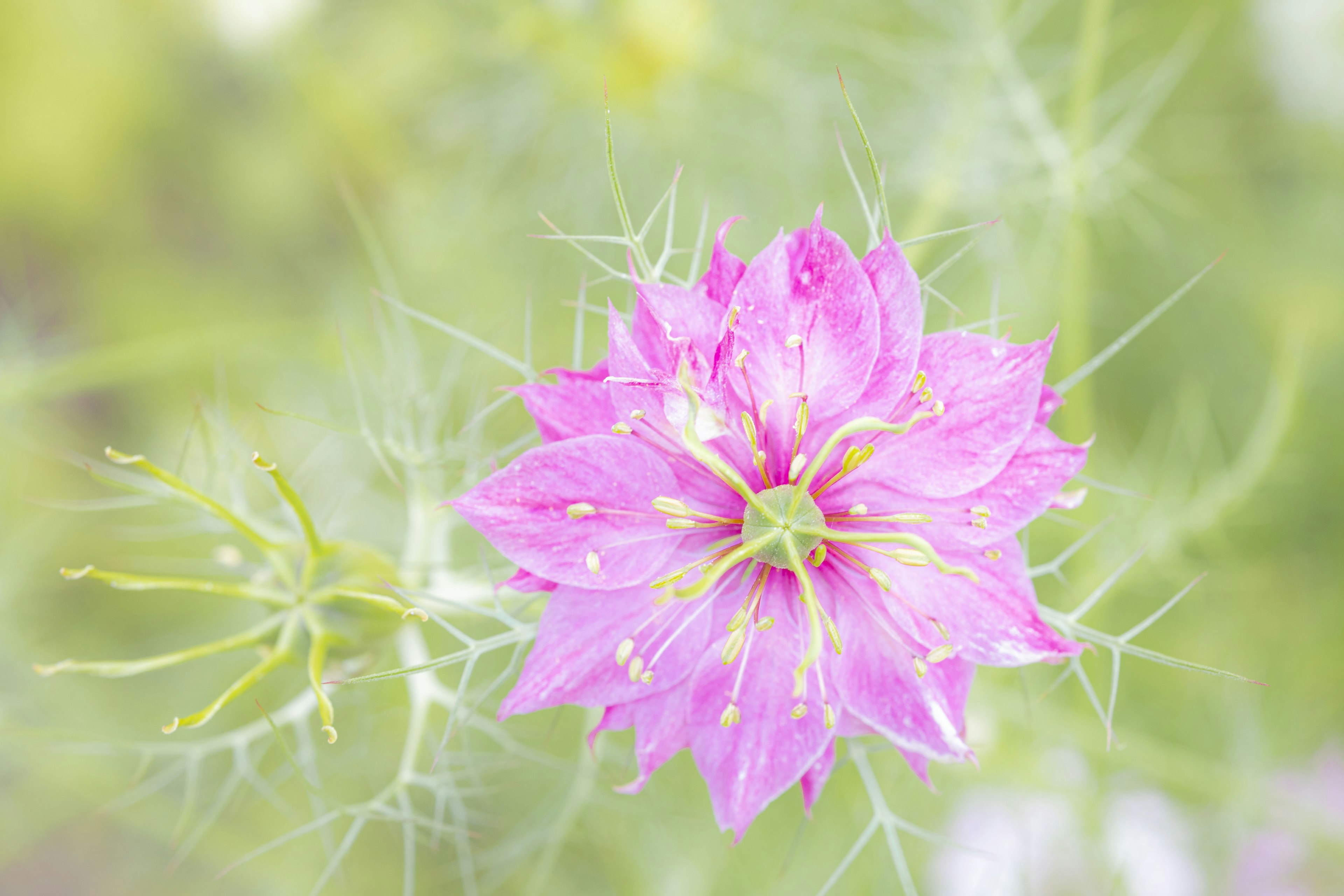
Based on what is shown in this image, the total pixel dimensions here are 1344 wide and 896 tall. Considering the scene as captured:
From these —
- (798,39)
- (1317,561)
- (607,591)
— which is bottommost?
(1317,561)

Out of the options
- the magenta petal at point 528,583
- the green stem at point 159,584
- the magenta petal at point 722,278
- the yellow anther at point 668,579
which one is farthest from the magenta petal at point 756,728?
the green stem at point 159,584

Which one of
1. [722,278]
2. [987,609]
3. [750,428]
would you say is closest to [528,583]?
[750,428]

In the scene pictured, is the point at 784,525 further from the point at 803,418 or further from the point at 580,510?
the point at 580,510

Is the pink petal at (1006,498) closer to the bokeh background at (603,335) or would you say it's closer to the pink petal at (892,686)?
the pink petal at (892,686)

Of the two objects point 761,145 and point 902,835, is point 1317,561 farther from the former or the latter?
point 761,145

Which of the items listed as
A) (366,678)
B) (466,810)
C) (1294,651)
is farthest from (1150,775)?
(366,678)

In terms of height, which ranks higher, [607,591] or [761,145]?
[761,145]
